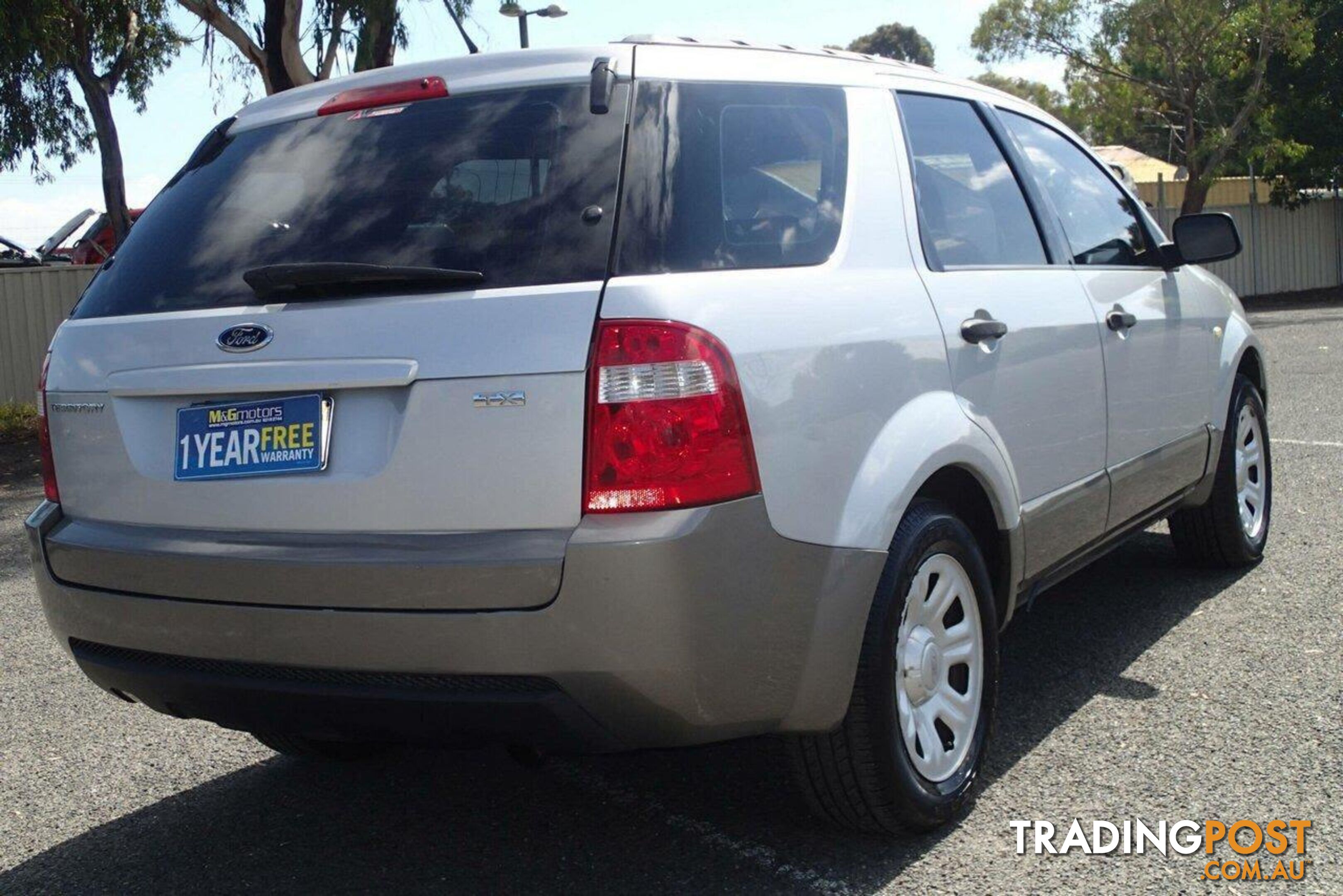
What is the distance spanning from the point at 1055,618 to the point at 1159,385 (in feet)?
3.36

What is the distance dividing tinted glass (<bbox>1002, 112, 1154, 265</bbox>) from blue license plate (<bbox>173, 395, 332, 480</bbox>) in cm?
252

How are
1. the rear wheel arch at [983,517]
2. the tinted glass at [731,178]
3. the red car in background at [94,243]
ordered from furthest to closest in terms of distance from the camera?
the red car in background at [94,243], the rear wheel arch at [983,517], the tinted glass at [731,178]

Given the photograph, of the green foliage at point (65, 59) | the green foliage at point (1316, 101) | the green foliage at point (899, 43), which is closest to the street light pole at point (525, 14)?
the green foliage at point (65, 59)

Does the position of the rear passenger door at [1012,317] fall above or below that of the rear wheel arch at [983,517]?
above

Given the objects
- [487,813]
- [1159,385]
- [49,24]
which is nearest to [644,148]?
[487,813]

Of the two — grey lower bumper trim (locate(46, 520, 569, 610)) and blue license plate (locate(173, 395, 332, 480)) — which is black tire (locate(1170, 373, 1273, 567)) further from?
blue license plate (locate(173, 395, 332, 480))

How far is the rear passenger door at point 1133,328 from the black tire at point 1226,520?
1.25 feet

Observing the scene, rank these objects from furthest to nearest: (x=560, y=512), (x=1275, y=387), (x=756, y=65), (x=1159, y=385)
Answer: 1. (x=1275, y=387)
2. (x=1159, y=385)
3. (x=756, y=65)
4. (x=560, y=512)

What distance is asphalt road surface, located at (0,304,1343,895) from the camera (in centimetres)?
334

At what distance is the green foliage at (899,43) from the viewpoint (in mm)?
106000

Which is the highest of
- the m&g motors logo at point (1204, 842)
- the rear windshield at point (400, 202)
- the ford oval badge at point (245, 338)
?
the rear windshield at point (400, 202)

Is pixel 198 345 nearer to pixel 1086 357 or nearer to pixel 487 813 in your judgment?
pixel 487 813

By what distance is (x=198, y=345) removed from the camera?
10.2 feet

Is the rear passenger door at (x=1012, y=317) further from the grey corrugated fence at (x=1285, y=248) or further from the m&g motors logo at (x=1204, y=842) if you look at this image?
the grey corrugated fence at (x=1285, y=248)
